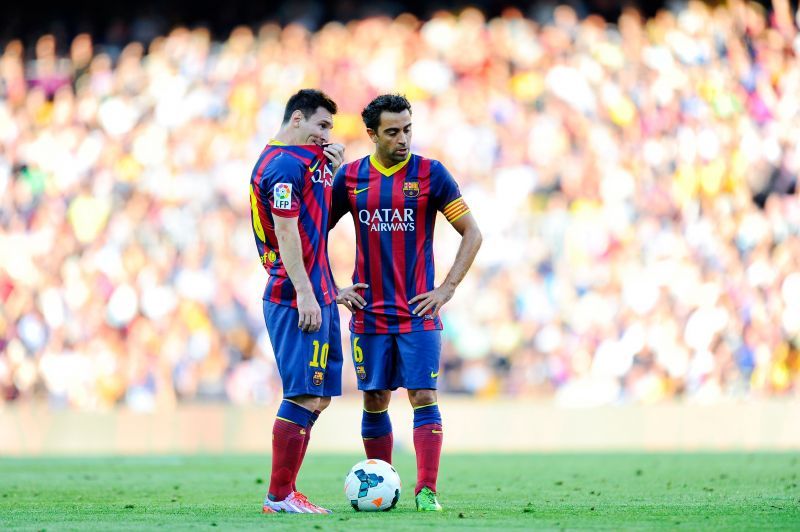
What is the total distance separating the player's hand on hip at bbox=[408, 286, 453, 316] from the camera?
674 centimetres

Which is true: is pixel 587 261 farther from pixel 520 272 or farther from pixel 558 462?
pixel 558 462

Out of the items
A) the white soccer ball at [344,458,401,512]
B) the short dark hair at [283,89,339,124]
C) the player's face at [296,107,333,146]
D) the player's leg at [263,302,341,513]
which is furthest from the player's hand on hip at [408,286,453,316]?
the short dark hair at [283,89,339,124]

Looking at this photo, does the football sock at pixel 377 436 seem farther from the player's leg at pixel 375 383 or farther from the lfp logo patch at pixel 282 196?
the lfp logo patch at pixel 282 196

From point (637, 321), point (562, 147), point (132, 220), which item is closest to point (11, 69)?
point (132, 220)

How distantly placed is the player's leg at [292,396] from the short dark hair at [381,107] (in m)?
1.07

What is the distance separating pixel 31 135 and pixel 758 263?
1053cm

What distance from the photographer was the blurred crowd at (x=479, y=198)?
16.7m

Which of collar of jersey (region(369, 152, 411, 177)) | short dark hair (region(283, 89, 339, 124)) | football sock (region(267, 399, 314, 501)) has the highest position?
short dark hair (region(283, 89, 339, 124))

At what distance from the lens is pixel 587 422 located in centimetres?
1490

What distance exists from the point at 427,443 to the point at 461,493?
1660 millimetres

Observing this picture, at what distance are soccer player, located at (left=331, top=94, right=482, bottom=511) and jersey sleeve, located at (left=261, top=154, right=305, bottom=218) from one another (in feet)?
1.91

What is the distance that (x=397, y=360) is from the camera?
22.3 ft

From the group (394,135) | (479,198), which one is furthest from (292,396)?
(479,198)

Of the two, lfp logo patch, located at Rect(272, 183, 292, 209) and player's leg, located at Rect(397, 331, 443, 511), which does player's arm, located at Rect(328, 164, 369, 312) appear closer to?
player's leg, located at Rect(397, 331, 443, 511)
